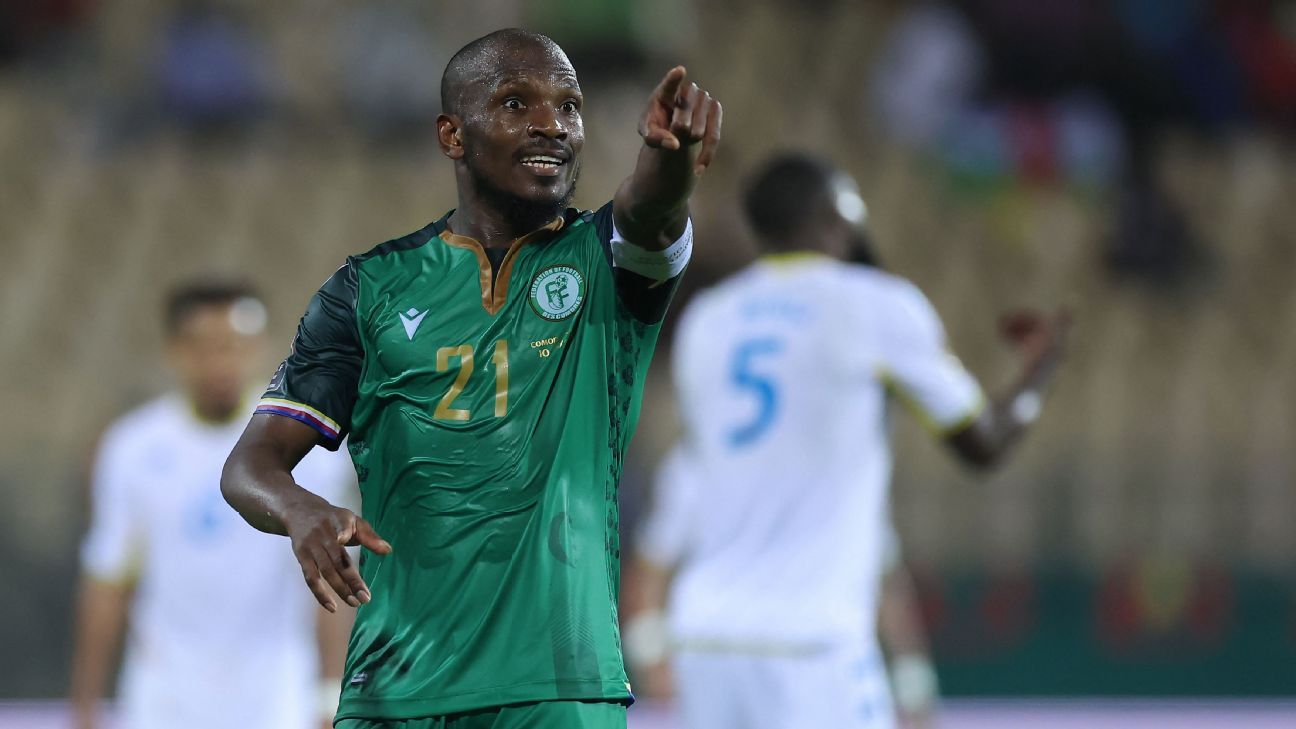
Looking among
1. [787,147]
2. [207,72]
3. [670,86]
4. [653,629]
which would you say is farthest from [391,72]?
[670,86]

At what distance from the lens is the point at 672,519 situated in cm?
720

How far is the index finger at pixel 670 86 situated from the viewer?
278 cm

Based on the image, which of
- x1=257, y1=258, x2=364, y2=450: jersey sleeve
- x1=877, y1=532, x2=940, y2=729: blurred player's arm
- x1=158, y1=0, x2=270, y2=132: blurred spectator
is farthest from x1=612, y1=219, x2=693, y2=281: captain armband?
x1=158, y1=0, x2=270, y2=132: blurred spectator

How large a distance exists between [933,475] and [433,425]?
320 inches

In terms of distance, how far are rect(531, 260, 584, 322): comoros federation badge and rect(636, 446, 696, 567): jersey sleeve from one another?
357 cm

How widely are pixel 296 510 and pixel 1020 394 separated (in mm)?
2654

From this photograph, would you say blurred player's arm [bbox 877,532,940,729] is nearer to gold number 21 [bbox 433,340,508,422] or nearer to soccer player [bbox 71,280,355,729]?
soccer player [bbox 71,280,355,729]

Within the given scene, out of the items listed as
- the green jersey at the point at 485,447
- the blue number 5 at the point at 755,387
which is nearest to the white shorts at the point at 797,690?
the blue number 5 at the point at 755,387

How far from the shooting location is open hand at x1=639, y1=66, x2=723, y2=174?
2.81 m

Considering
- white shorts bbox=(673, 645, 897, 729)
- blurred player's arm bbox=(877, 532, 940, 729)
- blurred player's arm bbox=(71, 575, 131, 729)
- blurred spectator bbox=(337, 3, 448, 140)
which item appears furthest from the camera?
blurred spectator bbox=(337, 3, 448, 140)

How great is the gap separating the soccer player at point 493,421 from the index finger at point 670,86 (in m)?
0.29

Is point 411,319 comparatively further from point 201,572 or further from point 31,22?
point 31,22

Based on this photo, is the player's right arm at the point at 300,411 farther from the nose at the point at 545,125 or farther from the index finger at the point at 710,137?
the index finger at the point at 710,137

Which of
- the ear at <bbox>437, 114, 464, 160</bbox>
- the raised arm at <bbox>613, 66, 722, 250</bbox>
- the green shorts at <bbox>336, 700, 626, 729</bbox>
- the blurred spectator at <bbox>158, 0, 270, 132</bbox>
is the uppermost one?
the blurred spectator at <bbox>158, 0, 270, 132</bbox>
